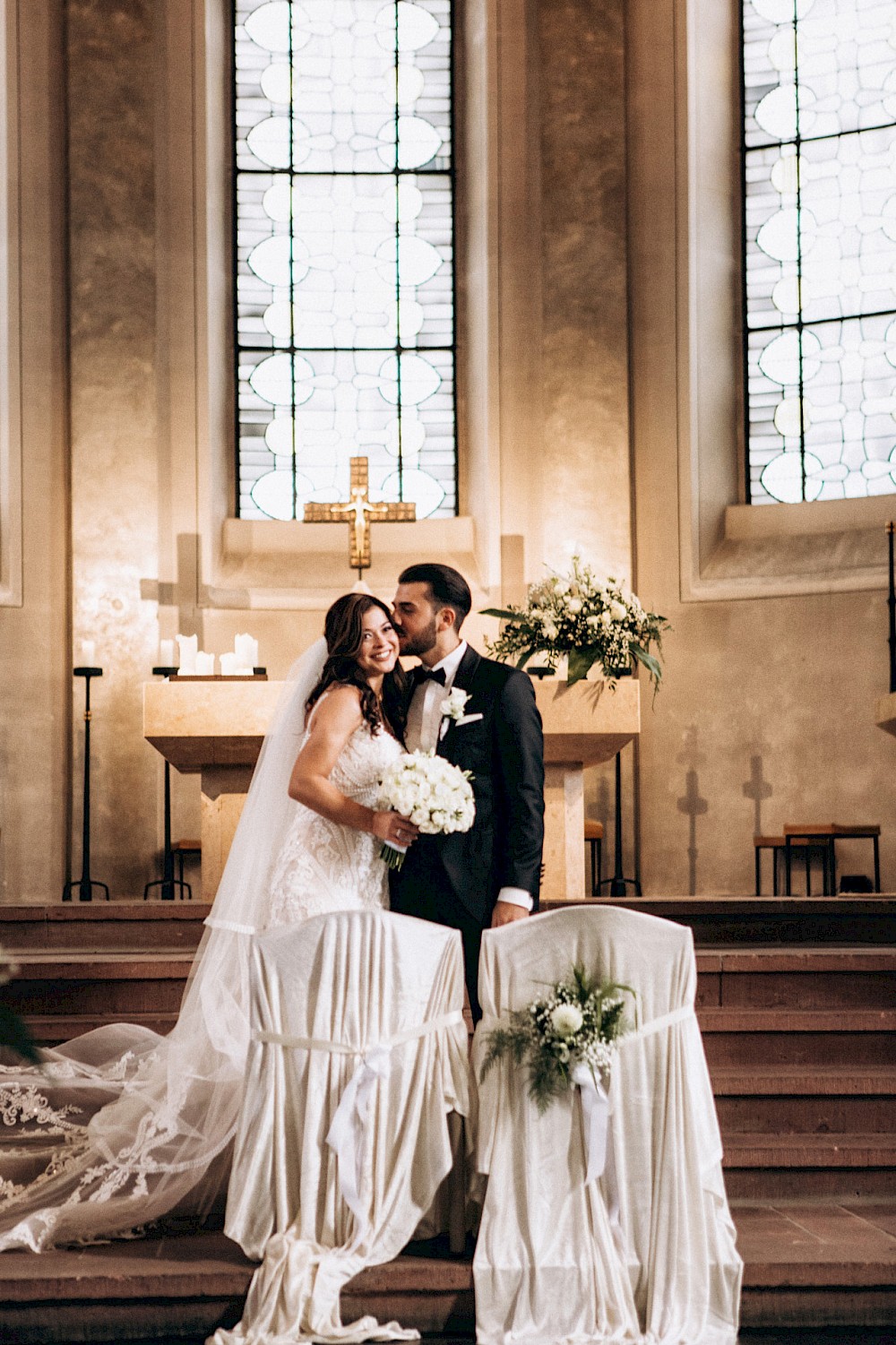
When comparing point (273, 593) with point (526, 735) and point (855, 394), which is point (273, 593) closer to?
point (855, 394)

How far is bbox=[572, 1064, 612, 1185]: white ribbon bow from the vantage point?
3.79m

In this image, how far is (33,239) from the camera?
10320 mm

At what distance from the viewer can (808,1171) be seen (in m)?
4.85

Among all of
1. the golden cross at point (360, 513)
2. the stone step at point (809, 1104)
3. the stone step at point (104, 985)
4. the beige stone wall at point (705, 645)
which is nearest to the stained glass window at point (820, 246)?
the beige stone wall at point (705, 645)

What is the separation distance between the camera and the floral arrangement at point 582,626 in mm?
7160

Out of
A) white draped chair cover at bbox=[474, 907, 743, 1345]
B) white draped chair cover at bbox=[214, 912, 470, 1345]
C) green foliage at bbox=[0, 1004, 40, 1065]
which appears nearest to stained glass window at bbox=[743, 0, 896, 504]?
white draped chair cover at bbox=[474, 907, 743, 1345]

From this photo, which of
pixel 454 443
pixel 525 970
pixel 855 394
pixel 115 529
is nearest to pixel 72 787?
pixel 115 529

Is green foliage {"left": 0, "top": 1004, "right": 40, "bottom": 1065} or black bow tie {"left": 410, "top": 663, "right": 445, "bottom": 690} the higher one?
black bow tie {"left": 410, "top": 663, "right": 445, "bottom": 690}

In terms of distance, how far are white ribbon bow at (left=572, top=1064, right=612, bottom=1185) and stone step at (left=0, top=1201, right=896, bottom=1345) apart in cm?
43

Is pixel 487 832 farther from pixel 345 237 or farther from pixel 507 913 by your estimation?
pixel 345 237

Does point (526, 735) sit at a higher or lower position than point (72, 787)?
higher

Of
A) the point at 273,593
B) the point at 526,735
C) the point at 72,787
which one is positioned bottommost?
the point at 72,787

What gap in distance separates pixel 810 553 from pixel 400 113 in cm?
438

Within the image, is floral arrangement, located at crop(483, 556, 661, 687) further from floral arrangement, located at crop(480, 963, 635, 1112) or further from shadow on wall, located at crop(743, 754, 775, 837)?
floral arrangement, located at crop(480, 963, 635, 1112)
